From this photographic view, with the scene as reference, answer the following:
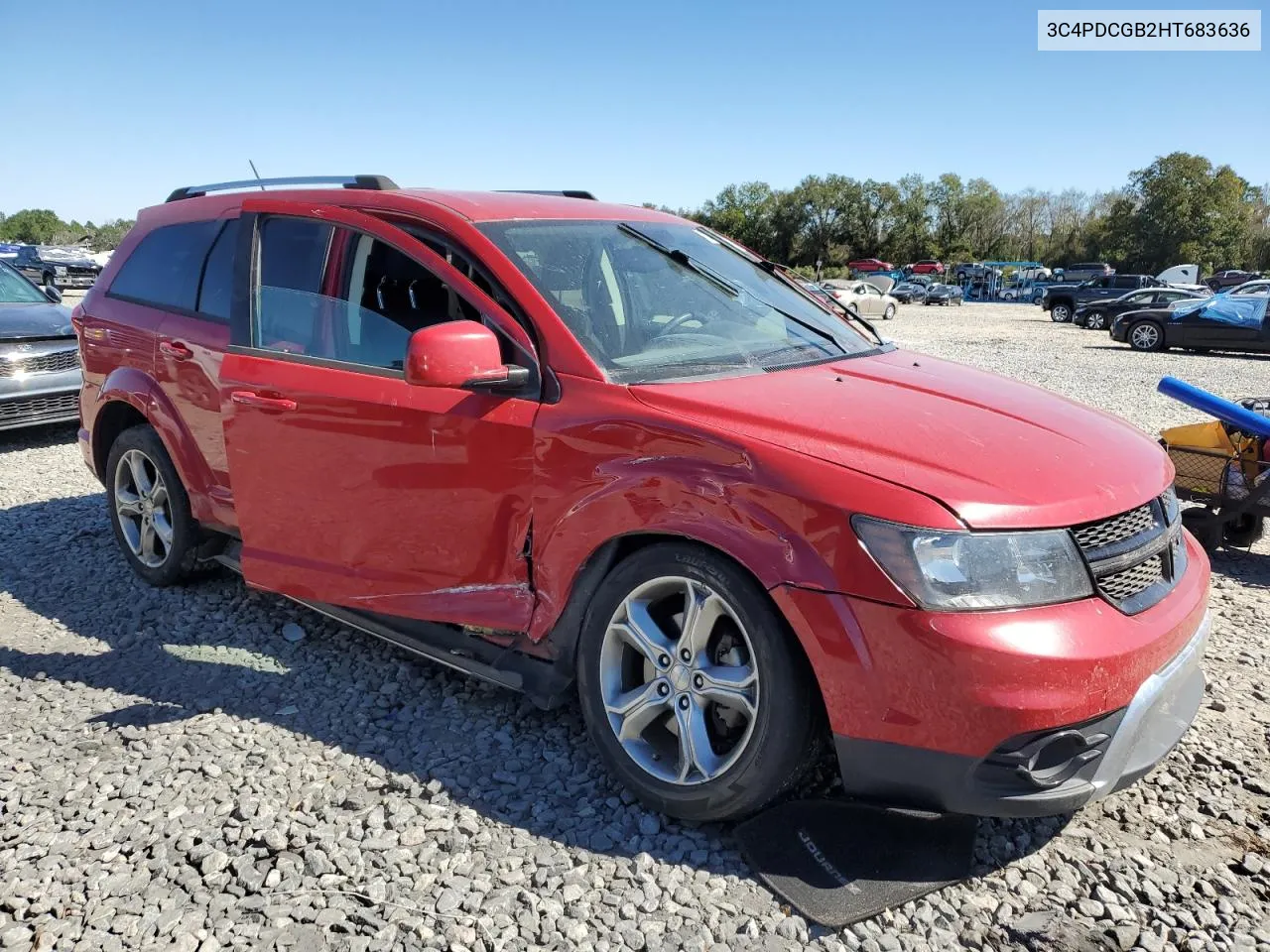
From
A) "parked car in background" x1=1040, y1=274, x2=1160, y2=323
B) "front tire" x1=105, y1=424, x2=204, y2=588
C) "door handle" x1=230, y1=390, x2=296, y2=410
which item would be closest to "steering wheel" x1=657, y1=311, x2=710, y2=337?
"door handle" x1=230, y1=390, x2=296, y2=410

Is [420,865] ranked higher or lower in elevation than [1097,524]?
lower

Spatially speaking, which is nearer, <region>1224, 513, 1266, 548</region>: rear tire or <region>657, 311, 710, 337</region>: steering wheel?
<region>657, 311, 710, 337</region>: steering wheel

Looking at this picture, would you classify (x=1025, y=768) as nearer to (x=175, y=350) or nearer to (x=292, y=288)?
(x=292, y=288)

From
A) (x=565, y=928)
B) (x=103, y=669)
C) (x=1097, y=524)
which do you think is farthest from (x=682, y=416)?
(x=103, y=669)

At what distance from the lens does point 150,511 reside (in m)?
4.68

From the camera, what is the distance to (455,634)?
11.0 ft

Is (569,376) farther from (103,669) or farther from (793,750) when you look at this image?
(103,669)

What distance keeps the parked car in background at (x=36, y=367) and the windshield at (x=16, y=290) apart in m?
0.14

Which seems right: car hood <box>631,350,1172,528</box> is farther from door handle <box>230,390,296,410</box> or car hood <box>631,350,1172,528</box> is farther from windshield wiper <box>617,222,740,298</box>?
door handle <box>230,390,296,410</box>

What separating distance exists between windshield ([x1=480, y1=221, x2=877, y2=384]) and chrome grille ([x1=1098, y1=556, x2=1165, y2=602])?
1226mm

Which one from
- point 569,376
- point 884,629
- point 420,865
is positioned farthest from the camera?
point 569,376

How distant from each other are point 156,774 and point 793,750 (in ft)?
6.89

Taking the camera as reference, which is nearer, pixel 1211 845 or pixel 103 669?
pixel 1211 845

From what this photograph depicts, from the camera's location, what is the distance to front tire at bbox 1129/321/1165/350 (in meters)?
21.7
